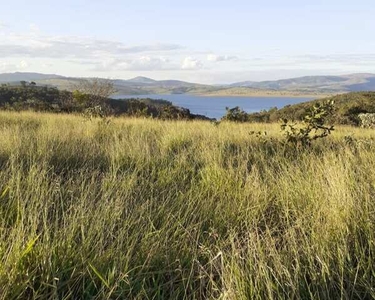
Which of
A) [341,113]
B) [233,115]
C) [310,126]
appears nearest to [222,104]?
[341,113]

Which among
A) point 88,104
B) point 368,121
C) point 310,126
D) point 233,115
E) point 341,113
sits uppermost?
point 310,126

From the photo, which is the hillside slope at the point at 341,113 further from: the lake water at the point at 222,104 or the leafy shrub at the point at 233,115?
the lake water at the point at 222,104

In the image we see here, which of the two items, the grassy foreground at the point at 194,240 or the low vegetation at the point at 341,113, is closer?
the grassy foreground at the point at 194,240

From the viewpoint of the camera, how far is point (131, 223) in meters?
2.60

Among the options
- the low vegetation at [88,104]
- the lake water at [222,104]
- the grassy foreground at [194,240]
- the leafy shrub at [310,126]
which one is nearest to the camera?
the grassy foreground at [194,240]

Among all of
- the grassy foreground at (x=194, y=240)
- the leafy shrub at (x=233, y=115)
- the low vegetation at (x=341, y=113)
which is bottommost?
the low vegetation at (x=341, y=113)

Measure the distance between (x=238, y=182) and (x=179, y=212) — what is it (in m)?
1.14

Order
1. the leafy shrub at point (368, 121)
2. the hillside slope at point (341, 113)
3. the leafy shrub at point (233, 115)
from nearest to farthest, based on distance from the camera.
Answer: the leafy shrub at point (233, 115) → the leafy shrub at point (368, 121) → the hillside slope at point (341, 113)

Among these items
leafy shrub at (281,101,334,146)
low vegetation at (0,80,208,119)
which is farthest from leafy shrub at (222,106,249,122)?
leafy shrub at (281,101,334,146)

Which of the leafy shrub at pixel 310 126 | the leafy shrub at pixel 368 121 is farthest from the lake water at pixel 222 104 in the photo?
the leafy shrub at pixel 310 126

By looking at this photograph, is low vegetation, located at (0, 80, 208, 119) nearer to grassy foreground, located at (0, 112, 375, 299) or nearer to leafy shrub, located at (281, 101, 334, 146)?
leafy shrub, located at (281, 101, 334, 146)

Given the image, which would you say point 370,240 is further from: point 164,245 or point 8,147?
point 8,147

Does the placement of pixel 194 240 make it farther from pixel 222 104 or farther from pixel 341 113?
pixel 222 104

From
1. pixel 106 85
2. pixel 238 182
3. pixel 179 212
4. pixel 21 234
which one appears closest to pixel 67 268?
pixel 21 234
